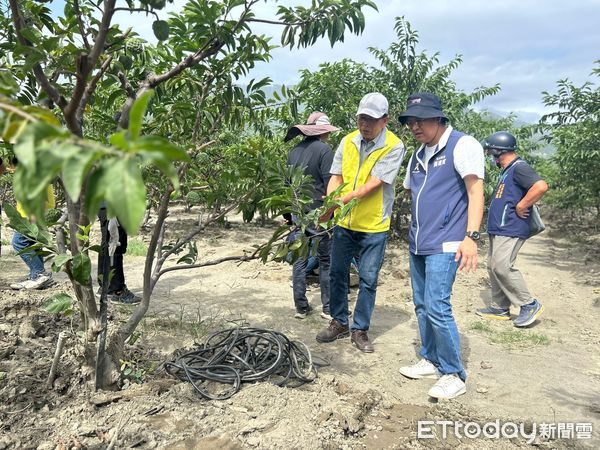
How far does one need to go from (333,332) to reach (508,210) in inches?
80.9

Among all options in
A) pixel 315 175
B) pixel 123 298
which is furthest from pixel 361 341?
pixel 123 298

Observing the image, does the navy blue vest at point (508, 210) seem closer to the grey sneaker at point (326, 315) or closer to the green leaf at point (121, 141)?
the grey sneaker at point (326, 315)

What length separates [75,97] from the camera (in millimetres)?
1706

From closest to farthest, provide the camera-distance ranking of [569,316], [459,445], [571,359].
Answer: [459,445]
[571,359]
[569,316]

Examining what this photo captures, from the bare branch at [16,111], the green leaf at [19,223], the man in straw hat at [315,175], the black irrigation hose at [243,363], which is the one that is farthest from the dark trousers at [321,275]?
the bare branch at [16,111]

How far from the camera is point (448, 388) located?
2.74 m

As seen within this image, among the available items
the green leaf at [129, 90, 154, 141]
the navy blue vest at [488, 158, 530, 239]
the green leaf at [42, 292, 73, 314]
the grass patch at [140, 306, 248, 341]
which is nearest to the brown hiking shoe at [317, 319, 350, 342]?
the grass patch at [140, 306, 248, 341]

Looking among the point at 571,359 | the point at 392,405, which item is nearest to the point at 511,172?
the point at 571,359

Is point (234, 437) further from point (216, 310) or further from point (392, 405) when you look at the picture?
point (216, 310)

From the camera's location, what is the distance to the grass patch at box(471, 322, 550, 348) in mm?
3804

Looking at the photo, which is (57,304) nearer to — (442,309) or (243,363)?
(243,363)

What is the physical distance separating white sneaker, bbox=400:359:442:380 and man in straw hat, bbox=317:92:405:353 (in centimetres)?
43

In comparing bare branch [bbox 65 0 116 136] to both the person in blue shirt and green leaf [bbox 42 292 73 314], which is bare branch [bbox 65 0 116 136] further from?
the person in blue shirt

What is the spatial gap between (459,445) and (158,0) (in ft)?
7.84
